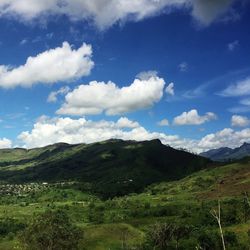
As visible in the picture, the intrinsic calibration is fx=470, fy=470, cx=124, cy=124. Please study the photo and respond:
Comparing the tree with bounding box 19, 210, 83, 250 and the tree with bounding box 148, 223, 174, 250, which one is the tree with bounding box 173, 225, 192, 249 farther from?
the tree with bounding box 19, 210, 83, 250

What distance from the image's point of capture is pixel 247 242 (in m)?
171

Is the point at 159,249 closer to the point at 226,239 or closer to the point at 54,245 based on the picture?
the point at 226,239

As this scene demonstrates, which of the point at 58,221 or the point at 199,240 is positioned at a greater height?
the point at 58,221

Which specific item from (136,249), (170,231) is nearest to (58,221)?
(136,249)

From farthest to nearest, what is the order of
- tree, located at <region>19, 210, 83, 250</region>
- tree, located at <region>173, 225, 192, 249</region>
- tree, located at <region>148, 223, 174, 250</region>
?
tree, located at <region>173, 225, 192, 249</region> → tree, located at <region>148, 223, 174, 250</region> → tree, located at <region>19, 210, 83, 250</region>

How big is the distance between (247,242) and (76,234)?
209 feet

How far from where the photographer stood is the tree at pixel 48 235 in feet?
468

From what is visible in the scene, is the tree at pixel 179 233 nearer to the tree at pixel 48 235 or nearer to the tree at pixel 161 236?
the tree at pixel 161 236

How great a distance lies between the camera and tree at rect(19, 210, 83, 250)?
468ft

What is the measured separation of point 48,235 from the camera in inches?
5605

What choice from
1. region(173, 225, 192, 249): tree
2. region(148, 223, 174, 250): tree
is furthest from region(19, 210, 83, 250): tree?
region(173, 225, 192, 249): tree

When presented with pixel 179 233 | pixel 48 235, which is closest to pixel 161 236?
pixel 179 233

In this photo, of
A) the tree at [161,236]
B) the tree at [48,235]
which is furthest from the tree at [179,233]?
the tree at [48,235]

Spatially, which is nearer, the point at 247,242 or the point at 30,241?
the point at 30,241
